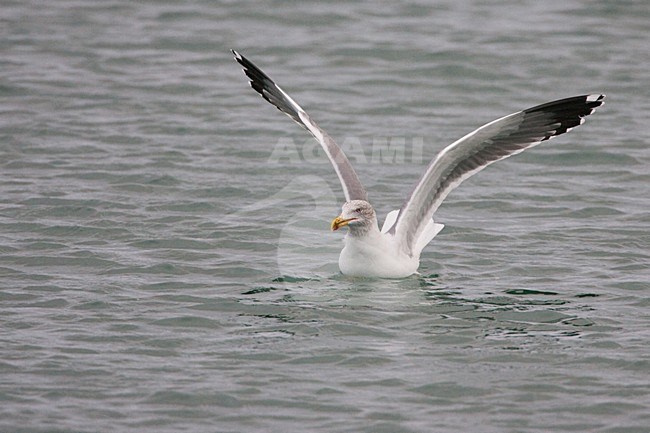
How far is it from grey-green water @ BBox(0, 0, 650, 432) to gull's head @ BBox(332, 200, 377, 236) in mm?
478

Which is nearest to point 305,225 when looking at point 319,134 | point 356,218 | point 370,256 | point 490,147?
point 319,134

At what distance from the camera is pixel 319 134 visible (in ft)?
36.1

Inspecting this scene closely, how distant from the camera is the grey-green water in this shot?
7.99 meters

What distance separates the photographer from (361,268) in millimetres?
10297

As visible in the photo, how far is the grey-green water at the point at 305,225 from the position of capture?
314 inches

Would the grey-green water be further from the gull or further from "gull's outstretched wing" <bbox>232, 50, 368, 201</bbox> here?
"gull's outstretched wing" <bbox>232, 50, 368, 201</bbox>

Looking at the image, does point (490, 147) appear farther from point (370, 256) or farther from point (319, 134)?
point (319, 134)

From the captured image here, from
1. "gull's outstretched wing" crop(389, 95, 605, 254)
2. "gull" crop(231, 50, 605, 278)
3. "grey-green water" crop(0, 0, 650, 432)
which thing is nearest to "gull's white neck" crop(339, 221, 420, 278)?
"gull" crop(231, 50, 605, 278)

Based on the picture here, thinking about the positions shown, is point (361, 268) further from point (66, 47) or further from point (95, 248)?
point (66, 47)

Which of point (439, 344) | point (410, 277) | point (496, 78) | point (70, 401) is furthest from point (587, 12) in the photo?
point (70, 401)

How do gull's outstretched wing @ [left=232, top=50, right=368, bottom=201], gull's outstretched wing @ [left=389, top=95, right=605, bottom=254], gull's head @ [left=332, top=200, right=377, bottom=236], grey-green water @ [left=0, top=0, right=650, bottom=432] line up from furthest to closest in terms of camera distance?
gull's outstretched wing @ [left=232, top=50, right=368, bottom=201] < gull's outstretched wing @ [left=389, top=95, right=605, bottom=254] < gull's head @ [left=332, top=200, right=377, bottom=236] < grey-green water @ [left=0, top=0, right=650, bottom=432]

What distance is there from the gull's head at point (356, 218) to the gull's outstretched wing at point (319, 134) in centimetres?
32

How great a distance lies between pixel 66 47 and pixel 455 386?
43.0 ft

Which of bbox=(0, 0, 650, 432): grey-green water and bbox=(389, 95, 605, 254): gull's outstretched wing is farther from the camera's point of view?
bbox=(389, 95, 605, 254): gull's outstretched wing
